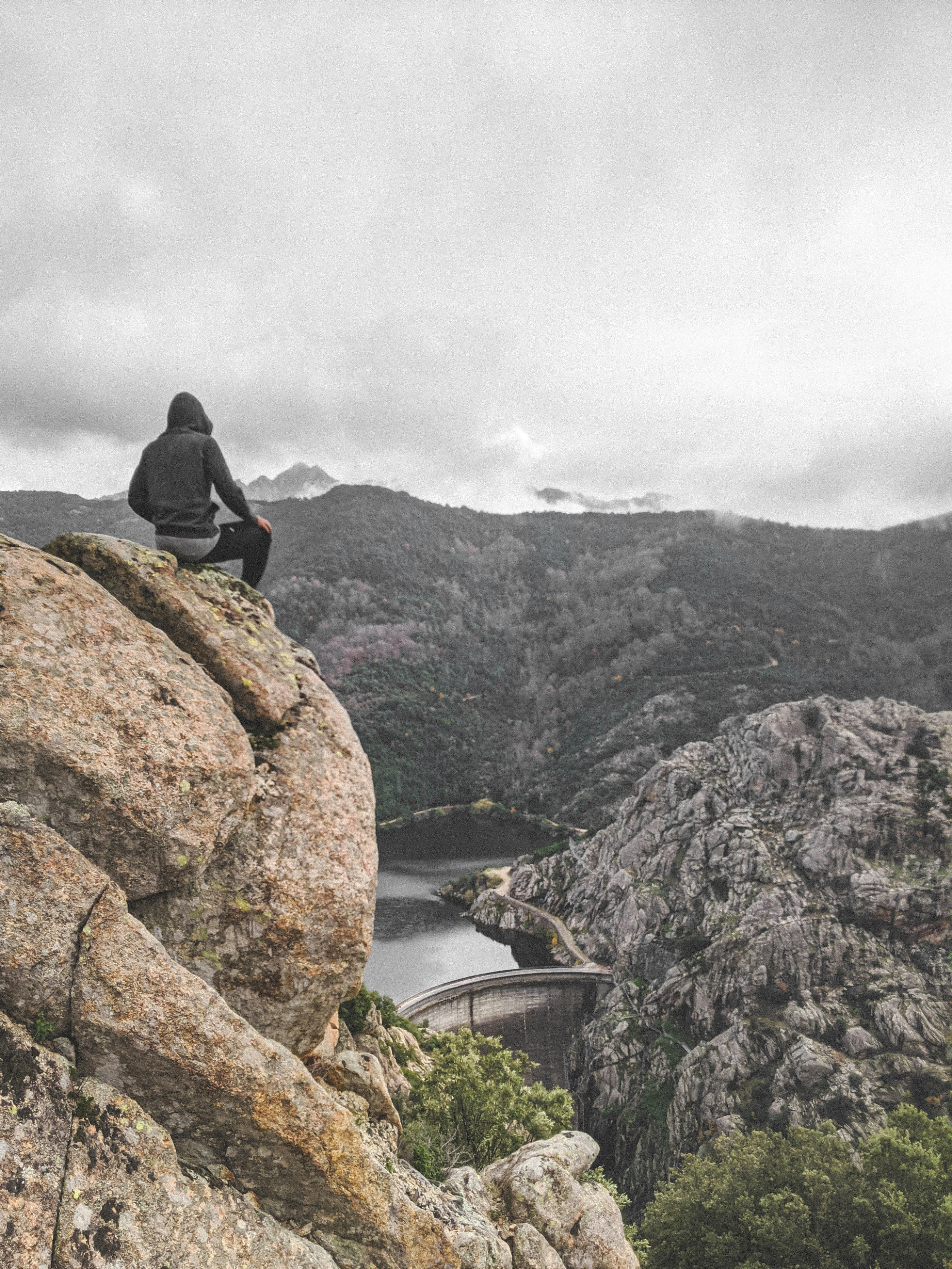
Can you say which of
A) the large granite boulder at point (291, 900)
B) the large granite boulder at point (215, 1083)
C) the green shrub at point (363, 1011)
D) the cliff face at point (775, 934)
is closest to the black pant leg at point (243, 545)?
the large granite boulder at point (291, 900)

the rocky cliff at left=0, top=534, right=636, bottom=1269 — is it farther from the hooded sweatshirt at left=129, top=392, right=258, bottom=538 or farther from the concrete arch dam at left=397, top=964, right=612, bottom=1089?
the concrete arch dam at left=397, top=964, right=612, bottom=1089

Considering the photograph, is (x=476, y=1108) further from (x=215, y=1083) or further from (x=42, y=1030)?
(x=42, y=1030)

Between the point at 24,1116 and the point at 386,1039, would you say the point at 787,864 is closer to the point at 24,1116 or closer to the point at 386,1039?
the point at 386,1039

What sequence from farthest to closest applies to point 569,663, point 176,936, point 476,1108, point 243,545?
point 569,663 → point 476,1108 → point 243,545 → point 176,936

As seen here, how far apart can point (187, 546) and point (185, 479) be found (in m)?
1.03

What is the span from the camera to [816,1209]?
93.1 ft

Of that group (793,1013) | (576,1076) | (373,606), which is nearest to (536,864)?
(576,1076)

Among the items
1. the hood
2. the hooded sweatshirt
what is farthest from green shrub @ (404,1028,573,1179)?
the hood

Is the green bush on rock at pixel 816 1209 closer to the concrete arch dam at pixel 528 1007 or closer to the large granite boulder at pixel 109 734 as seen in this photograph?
the concrete arch dam at pixel 528 1007

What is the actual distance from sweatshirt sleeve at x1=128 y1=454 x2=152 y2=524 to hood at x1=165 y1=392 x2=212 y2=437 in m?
0.71

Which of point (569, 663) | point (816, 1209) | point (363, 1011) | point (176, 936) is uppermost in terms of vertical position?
point (569, 663)

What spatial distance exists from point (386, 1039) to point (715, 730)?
375ft

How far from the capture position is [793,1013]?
175ft

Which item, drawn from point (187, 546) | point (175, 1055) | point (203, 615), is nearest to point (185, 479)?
point (187, 546)
